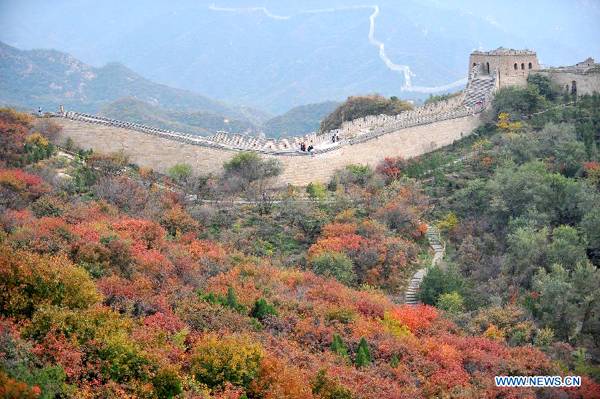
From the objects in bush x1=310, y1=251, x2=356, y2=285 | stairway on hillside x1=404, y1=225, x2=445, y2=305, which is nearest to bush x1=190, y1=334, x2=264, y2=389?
bush x1=310, y1=251, x2=356, y2=285

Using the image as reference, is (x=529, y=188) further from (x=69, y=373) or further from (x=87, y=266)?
(x=69, y=373)

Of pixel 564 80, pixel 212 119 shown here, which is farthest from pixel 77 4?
pixel 564 80

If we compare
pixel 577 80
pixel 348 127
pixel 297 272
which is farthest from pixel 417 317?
pixel 577 80

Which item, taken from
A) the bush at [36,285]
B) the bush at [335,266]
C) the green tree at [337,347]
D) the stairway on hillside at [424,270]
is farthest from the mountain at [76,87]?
the green tree at [337,347]

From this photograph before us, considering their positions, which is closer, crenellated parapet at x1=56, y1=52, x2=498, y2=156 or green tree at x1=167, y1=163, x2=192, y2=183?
green tree at x1=167, y1=163, x2=192, y2=183

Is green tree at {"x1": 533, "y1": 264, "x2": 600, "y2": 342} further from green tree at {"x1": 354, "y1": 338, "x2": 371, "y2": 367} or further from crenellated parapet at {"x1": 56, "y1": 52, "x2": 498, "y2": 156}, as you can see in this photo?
crenellated parapet at {"x1": 56, "y1": 52, "x2": 498, "y2": 156}

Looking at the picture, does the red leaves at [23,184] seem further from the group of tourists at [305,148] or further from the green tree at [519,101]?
the green tree at [519,101]
